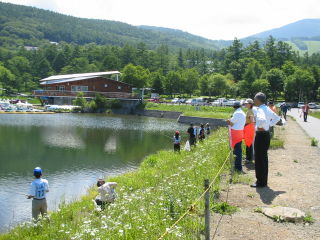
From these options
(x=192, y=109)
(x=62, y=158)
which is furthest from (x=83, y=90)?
(x=62, y=158)

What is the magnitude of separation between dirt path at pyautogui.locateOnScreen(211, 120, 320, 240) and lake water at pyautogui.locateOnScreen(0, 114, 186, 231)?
6783mm

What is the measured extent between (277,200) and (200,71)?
11831 cm

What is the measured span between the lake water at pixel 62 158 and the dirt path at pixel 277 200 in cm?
678

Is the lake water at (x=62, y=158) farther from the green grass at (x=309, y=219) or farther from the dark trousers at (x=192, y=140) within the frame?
the green grass at (x=309, y=219)

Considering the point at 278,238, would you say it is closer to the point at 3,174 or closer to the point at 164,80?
the point at 3,174

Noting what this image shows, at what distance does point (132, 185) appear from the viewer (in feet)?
38.1

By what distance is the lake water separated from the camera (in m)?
12.5

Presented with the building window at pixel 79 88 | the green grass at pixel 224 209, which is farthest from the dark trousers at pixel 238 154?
the building window at pixel 79 88

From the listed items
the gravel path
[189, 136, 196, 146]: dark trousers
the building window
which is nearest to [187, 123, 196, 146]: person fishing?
[189, 136, 196, 146]: dark trousers

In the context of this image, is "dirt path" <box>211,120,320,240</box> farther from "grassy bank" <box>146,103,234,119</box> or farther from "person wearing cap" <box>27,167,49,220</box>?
"grassy bank" <box>146,103,234,119</box>

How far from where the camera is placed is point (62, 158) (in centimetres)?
2005

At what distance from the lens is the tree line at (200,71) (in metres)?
76.2

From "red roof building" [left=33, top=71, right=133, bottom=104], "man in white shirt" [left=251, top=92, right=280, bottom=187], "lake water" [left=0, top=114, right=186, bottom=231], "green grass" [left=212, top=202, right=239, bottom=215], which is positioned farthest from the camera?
"red roof building" [left=33, top=71, right=133, bottom=104]

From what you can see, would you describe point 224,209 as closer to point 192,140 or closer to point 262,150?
point 262,150
